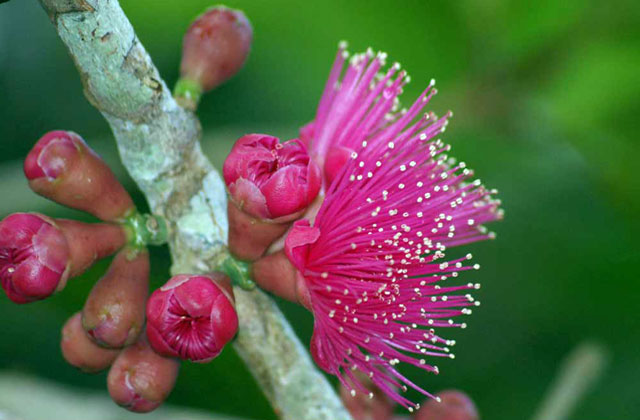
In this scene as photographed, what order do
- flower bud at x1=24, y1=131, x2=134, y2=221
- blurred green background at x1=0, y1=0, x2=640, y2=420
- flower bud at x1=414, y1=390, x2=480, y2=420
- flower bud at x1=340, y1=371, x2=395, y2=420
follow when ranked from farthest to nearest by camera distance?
blurred green background at x1=0, y1=0, x2=640, y2=420
flower bud at x1=340, y1=371, x2=395, y2=420
flower bud at x1=414, y1=390, x2=480, y2=420
flower bud at x1=24, y1=131, x2=134, y2=221

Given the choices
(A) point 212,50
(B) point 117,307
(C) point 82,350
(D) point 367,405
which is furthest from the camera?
(D) point 367,405


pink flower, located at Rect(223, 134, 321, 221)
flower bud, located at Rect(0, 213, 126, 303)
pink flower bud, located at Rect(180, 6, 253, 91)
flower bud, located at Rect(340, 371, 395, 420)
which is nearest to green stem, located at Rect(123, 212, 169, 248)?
flower bud, located at Rect(0, 213, 126, 303)

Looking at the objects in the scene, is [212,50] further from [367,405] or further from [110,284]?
[367,405]

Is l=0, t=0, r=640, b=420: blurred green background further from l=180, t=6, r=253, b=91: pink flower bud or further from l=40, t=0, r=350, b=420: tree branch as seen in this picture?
l=40, t=0, r=350, b=420: tree branch

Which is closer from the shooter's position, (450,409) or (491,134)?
(450,409)

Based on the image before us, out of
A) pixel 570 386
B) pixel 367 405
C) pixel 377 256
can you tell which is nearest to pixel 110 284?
pixel 377 256

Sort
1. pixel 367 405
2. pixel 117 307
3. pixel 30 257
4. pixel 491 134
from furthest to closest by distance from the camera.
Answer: pixel 491 134, pixel 367 405, pixel 117 307, pixel 30 257

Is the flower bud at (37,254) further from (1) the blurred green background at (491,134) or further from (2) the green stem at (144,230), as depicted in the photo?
(1) the blurred green background at (491,134)
